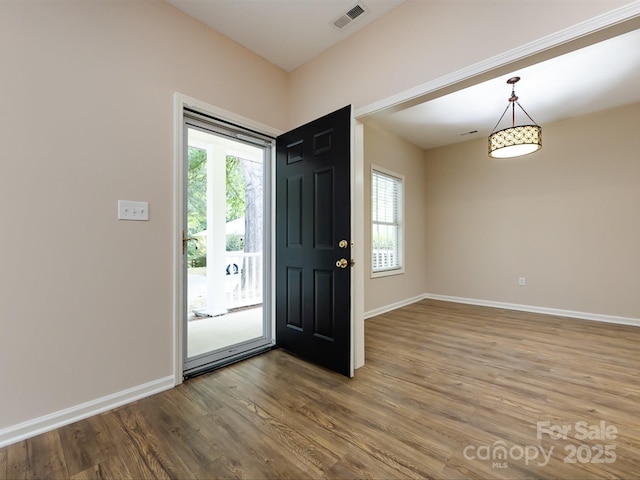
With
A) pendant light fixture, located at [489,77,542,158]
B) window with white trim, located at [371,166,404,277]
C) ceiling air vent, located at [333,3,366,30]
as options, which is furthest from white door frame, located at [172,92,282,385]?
pendant light fixture, located at [489,77,542,158]

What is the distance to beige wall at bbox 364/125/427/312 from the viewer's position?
4.16m

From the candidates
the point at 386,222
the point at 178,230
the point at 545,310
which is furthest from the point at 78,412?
the point at 545,310

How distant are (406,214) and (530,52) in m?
3.44

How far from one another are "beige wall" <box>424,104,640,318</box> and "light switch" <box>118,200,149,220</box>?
15.9 ft

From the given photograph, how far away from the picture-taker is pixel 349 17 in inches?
89.2

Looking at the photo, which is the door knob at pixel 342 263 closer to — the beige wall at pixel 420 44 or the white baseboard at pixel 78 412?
the beige wall at pixel 420 44

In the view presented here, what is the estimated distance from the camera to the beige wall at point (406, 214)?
4.16 m

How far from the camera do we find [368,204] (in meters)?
4.16

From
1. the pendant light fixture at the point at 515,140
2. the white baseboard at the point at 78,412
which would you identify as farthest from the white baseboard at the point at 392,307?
the white baseboard at the point at 78,412

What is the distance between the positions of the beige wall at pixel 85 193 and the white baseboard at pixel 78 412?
4 cm

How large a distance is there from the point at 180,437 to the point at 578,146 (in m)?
5.64

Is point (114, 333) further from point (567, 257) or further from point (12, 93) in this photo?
point (567, 257)

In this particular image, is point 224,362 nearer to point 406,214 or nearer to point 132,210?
point 132,210

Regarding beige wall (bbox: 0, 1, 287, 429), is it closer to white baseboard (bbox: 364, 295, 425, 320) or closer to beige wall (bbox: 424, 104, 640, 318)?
white baseboard (bbox: 364, 295, 425, 320)
